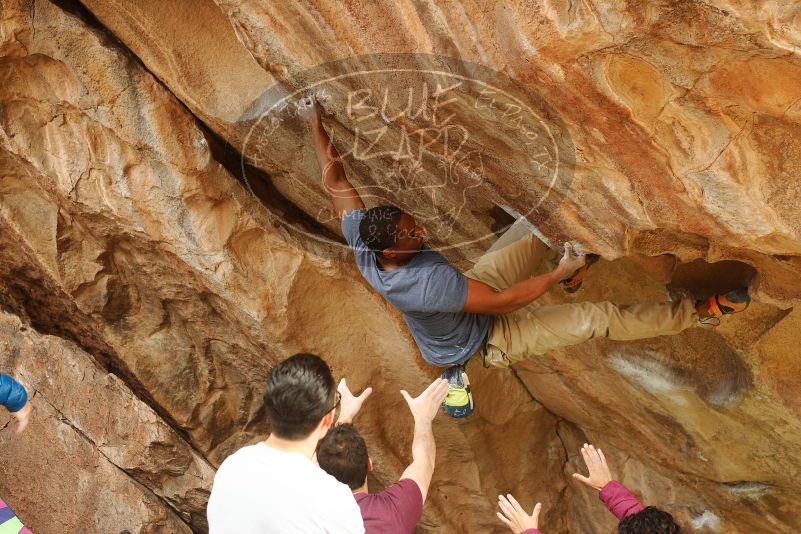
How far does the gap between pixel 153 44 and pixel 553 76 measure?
1981 mm

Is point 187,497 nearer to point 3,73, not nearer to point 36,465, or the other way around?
point 36,465

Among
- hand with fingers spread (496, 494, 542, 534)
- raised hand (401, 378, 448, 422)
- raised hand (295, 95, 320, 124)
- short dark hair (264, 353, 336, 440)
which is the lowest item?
hand with fingers spread (496, 494, 542, 534)

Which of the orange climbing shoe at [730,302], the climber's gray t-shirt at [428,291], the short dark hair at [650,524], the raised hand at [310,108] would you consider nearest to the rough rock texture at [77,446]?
the climber's gray t-shirt at [428,291]

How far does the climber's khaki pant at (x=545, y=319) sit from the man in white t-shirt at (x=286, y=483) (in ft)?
4.91

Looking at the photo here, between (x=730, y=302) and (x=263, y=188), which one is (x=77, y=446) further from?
(x=730, y=302)

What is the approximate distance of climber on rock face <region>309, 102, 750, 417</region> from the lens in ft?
10.5

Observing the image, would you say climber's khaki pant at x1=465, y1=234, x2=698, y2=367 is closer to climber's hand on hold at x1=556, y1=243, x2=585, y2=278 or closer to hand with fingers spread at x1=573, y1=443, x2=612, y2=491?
climber's hand on hold at x1=556, y1=243, x2=585, y2=278

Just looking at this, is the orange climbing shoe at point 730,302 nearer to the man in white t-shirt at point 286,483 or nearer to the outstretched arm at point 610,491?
the outstretched arm at point 610,491

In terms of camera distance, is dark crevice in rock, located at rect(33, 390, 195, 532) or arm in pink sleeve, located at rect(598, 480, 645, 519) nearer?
arm in pink sleeve, located at rect(598, 480, 645, 519)

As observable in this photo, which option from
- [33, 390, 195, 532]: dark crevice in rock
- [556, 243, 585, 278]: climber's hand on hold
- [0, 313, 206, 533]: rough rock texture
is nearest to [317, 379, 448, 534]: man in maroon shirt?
[556, 243, 585, 278]: climber's hand on hold

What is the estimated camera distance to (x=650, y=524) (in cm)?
272

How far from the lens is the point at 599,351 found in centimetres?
429

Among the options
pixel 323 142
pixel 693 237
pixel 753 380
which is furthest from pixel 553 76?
pixel 753 380

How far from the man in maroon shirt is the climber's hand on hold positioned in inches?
28.6
